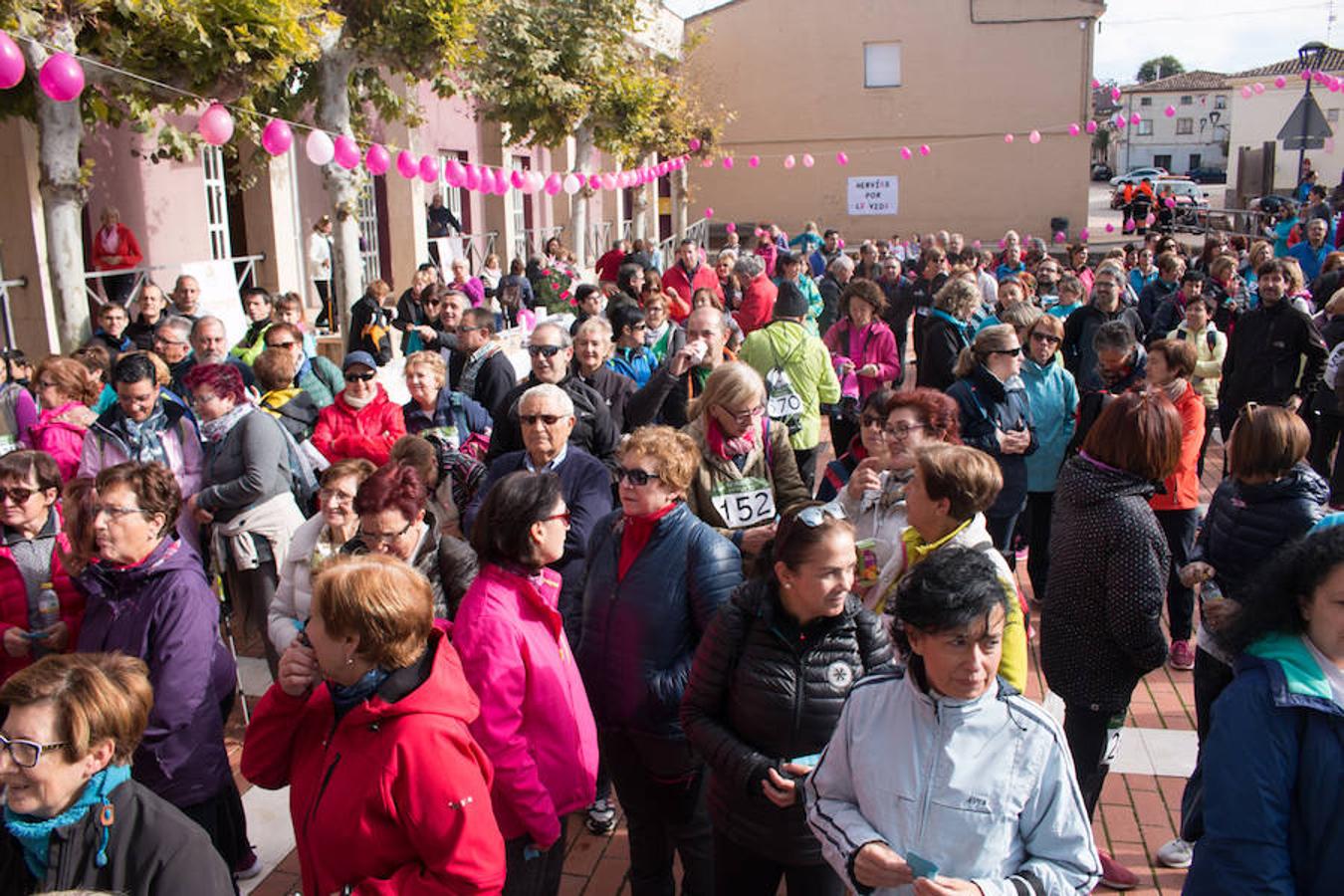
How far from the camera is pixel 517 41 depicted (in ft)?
56.0

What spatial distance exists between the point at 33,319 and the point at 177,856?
31.7 feet

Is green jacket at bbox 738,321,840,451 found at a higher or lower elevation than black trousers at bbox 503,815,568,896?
higher

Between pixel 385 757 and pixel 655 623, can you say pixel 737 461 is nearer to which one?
pixel 655 623

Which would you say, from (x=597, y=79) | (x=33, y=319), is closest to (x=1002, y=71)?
(x=597, y=79)

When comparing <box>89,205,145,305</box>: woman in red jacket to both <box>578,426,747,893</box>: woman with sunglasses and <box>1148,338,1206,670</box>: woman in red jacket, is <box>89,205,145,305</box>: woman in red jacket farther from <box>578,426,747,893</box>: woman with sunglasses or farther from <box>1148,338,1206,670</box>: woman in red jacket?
<box>1148,338,1206,670</box>: woman in red jacket

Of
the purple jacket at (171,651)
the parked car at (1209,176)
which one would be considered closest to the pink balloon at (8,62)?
the purple jacket at (171,651)

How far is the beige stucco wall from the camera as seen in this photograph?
3341 centimetres

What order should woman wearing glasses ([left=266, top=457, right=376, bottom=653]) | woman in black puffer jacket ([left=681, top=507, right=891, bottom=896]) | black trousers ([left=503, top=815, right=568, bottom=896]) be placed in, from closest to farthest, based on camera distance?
woman in black puffer jacket ([left=681, top=507, right=891, bottom=896]), black trousers ([left=503, top=815, right=568, bottom=896]), woman wearing glasses ([left=266, top=457, right=376, bottom=653])

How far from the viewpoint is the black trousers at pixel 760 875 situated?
2994mm

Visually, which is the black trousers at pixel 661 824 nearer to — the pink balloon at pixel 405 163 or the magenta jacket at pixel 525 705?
the magenta jacket at pixel 525 705

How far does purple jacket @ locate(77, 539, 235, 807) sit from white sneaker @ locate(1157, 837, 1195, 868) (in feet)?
10.8

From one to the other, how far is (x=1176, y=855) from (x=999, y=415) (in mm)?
2451

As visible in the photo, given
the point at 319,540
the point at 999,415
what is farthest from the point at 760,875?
the point at 999,415

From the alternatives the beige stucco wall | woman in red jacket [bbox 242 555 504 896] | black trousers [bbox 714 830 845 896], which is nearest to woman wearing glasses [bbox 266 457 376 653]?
woman in red jacket [bbox 242 555 504 896]
